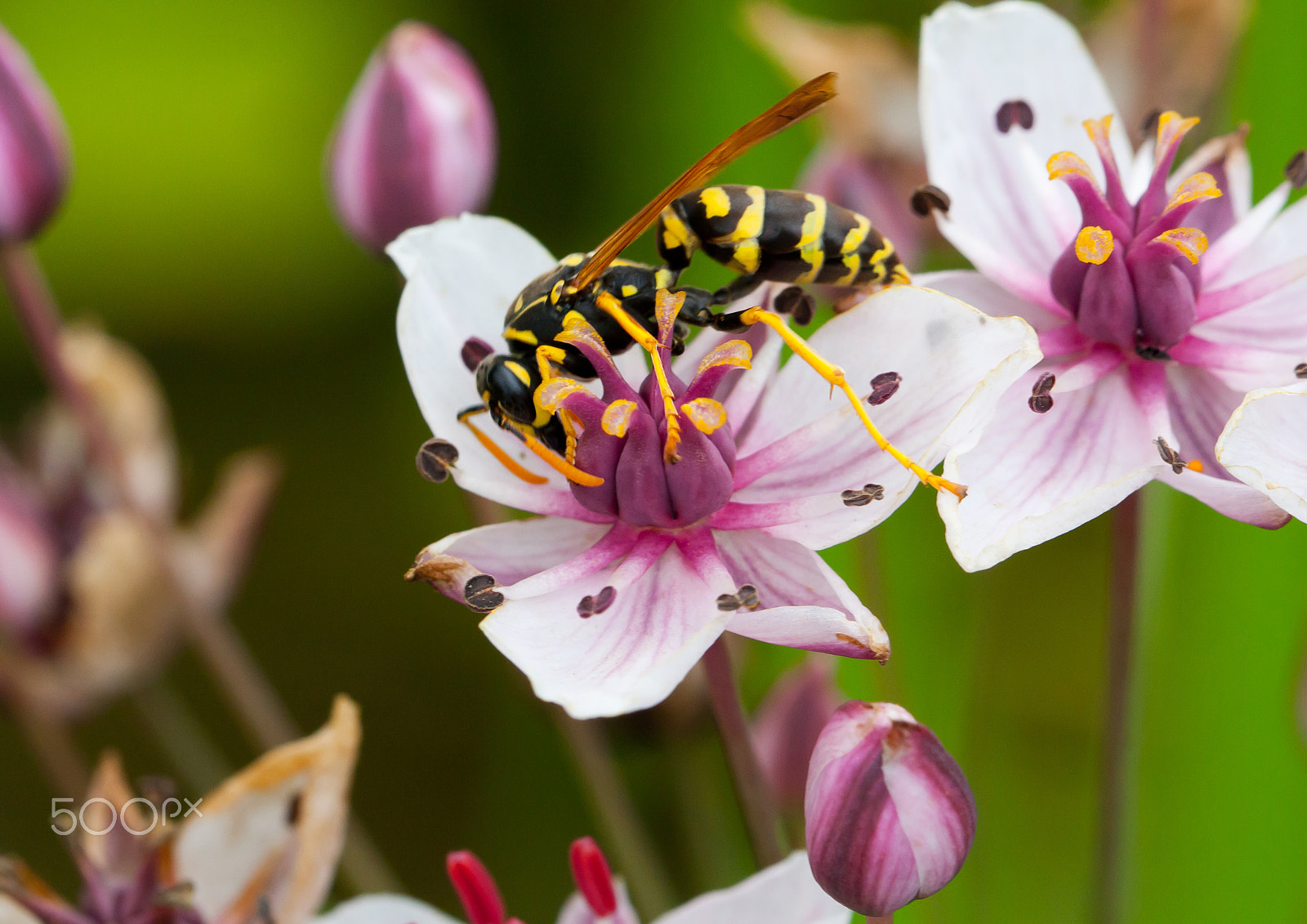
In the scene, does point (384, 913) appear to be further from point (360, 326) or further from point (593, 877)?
point (360, 326)

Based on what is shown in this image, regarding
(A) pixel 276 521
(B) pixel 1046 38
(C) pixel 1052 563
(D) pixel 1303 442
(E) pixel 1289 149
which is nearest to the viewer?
(D) pixel 1303 442

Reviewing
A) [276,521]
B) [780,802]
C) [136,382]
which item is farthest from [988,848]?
[276,521]

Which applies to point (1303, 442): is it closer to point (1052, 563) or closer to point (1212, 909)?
point (1212, 909)

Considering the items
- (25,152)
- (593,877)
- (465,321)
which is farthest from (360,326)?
(593,877)

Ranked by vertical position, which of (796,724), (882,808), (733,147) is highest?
(733,147)

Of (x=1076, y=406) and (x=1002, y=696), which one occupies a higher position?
(x=1076, y=406)

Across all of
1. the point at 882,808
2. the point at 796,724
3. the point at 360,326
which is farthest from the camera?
the point at 360,326

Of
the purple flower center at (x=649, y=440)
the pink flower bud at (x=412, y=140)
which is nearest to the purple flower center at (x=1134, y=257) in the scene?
the purple flower center at (x=649, y=440)
